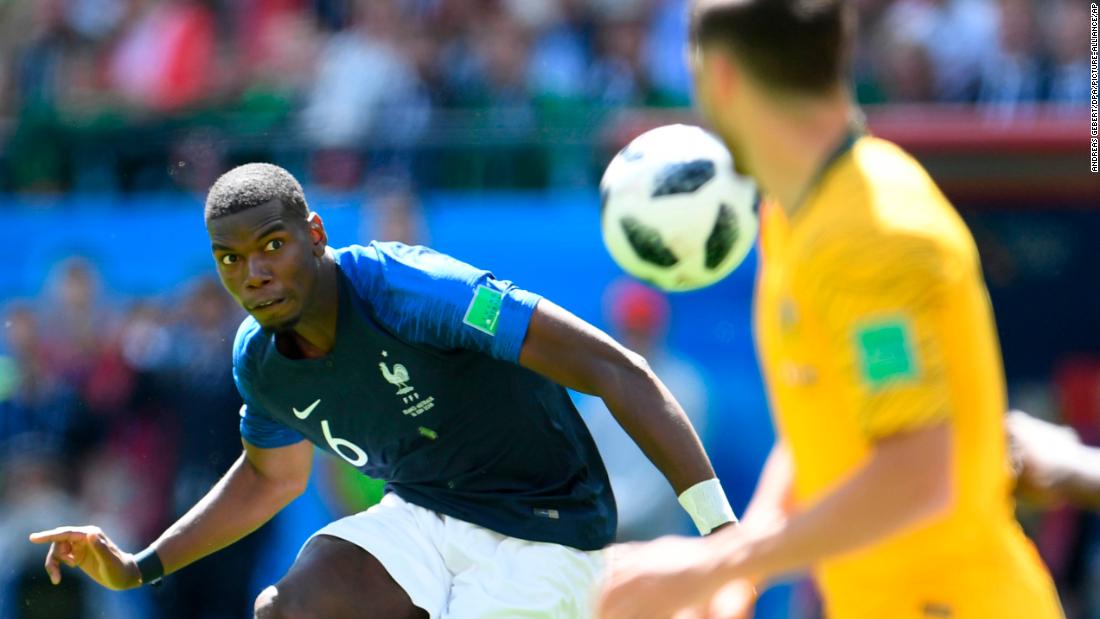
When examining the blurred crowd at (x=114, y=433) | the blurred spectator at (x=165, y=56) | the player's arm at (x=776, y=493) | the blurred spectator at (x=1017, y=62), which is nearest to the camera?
the player's arm at (x=776, y=493)

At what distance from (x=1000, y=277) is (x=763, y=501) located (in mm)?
6849

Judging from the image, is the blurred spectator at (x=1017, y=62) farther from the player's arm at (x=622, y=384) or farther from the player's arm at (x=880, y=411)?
the player's arm at (x=880, y=411)

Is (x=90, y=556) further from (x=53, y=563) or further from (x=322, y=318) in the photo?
(x=322, y=318)

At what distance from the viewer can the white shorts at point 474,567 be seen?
15.2 feet

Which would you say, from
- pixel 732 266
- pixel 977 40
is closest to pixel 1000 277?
pixel 977 40

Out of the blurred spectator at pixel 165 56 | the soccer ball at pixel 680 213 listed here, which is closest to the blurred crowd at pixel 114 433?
the blurred spectator at pixel 165 56

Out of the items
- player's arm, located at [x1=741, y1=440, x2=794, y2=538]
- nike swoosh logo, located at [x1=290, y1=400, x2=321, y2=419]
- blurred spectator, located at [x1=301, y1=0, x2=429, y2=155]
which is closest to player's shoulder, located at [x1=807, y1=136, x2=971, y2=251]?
player's arm, located at [x1=741, y1=440, x2=794, y2=538]

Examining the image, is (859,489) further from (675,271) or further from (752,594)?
(675,271)

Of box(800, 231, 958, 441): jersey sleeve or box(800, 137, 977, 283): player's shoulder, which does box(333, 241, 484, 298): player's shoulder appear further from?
box(800, 231, 958, 441): jersey sleeve

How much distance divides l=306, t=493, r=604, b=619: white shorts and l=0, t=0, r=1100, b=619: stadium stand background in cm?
457

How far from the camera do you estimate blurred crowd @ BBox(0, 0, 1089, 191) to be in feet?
30.9

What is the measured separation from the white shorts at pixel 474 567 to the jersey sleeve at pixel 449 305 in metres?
0.64

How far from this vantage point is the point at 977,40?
9.33 m

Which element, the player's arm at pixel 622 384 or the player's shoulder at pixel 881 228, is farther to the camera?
the player's arm at pixel 622 384
